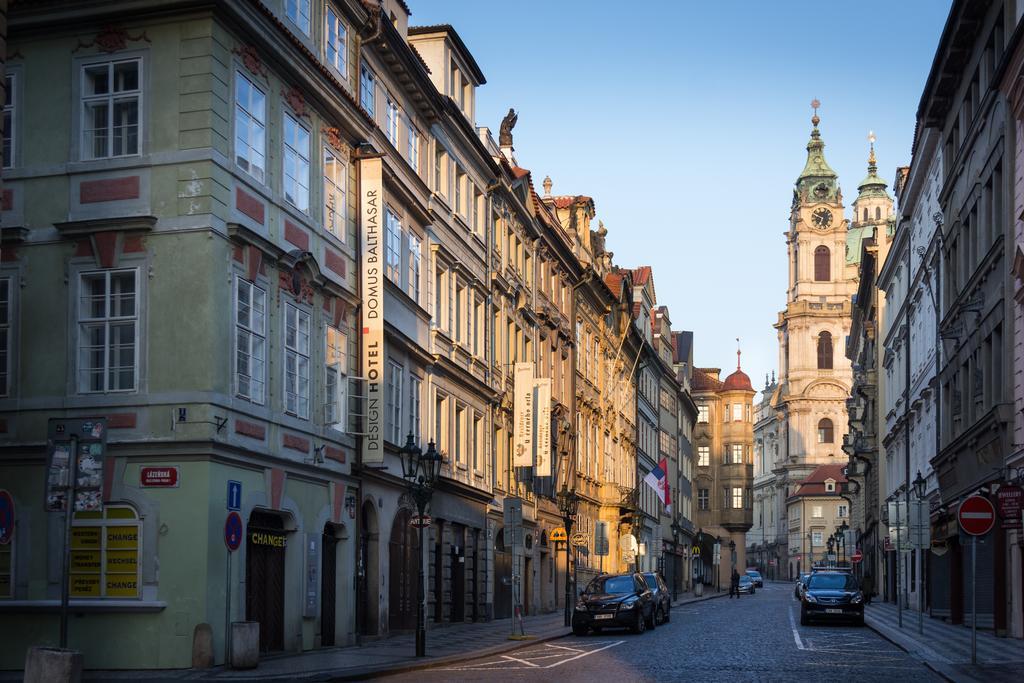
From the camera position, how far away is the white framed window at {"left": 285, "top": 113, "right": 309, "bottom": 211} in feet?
89.2

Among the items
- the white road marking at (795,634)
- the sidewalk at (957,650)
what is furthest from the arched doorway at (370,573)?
the sidewalk at (957,650)

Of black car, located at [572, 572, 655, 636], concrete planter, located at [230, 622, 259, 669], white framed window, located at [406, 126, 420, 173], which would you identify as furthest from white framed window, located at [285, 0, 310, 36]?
black car, located at [572, 572, 655, 636]

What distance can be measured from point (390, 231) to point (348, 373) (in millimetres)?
4420

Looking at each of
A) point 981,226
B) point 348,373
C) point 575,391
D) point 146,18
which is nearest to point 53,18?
point 146,18

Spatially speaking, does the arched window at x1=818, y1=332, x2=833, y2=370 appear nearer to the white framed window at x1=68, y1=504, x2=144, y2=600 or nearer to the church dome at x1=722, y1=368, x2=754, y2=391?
the church dome at x1=722, y1=368, x2=754, y2=391

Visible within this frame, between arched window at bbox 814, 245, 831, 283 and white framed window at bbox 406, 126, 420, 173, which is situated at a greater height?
arched window at bbox 814, 245, 831, 283

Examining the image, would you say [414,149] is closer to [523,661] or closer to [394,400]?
[394,400]

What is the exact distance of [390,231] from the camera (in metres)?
33.2

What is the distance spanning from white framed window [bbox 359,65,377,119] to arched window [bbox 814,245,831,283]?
5565 inches

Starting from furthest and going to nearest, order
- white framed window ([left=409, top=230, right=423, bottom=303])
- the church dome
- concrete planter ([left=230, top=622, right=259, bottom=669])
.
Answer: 1. the church dome
2. white framed window ([left=409, top=230, right=423, bottom=303])
3. concrete planter ([left=230, top=622, right=259, bottom=669])

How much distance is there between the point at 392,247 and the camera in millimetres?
33375

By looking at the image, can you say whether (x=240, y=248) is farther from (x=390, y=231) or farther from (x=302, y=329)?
(x=390, y=231)

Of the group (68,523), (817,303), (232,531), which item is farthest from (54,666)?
(817,303)

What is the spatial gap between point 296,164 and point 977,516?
13.7 meters
